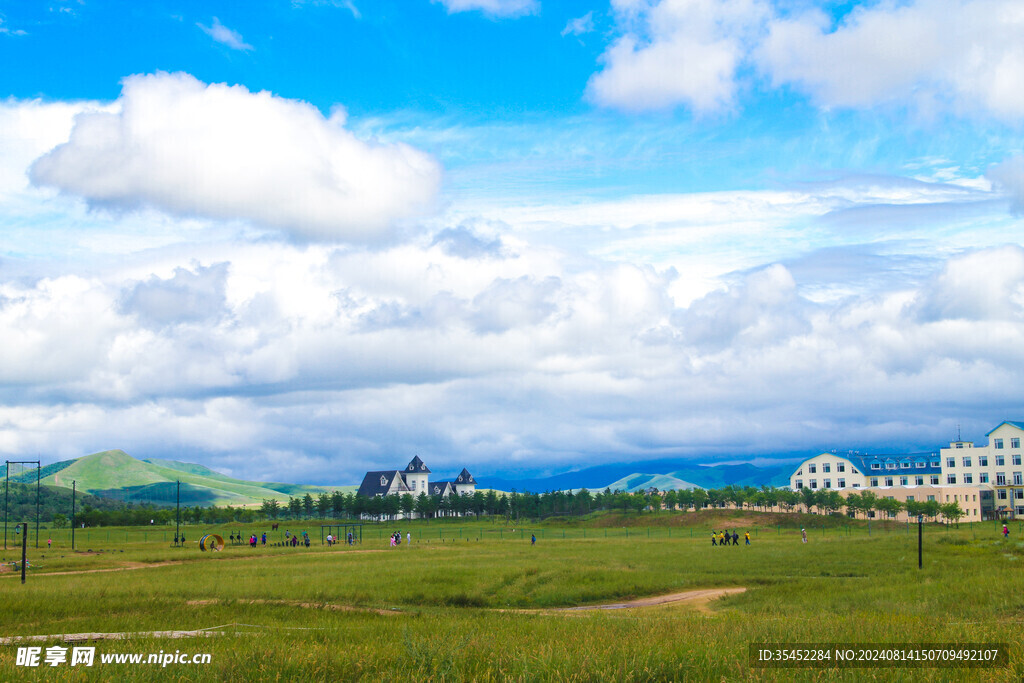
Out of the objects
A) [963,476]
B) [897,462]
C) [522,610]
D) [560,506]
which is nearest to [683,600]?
[522,610]

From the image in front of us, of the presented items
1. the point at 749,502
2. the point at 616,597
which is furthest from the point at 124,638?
the point at 749,502

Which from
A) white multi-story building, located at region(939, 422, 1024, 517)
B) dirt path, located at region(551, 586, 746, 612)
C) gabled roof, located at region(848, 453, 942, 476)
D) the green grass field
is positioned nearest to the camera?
the green grass field

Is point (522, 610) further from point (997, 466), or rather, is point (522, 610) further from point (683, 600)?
point (997, 466)

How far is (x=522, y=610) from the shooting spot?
34.2m

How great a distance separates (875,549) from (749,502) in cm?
8305

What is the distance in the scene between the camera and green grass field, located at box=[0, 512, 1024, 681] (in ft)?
44.5

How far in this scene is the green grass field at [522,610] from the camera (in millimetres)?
13578

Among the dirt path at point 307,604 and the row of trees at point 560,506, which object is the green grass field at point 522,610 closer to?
the dirt path at point 307,604

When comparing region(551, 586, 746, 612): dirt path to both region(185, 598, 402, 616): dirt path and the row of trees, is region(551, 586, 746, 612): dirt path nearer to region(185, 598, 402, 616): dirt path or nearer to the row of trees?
region(185, 598, 402, 616): dirt path

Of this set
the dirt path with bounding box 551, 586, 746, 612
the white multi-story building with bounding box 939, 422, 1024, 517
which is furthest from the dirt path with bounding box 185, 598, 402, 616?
the white multi-story building with bounding box 939, 422, 1024, 517

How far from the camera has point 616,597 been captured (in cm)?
4069

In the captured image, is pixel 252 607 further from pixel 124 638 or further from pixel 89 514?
pixel 89 514

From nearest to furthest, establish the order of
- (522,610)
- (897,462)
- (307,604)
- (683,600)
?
1. (307,604)
2. (522,610)
3. (683,600)
4. (897,462)

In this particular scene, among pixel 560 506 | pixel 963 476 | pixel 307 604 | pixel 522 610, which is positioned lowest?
pixel 560 506
